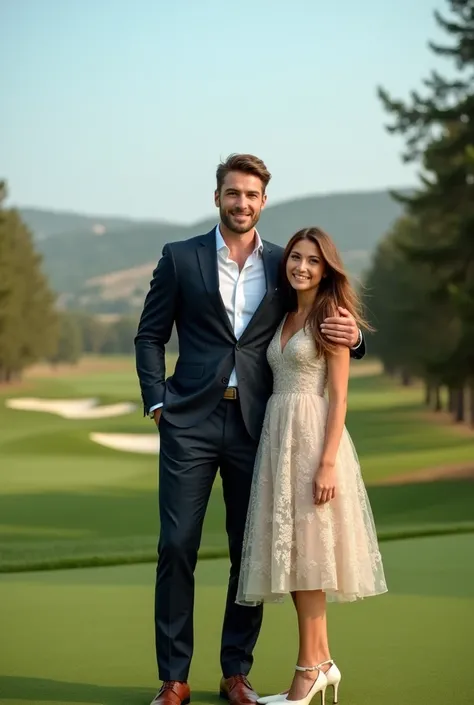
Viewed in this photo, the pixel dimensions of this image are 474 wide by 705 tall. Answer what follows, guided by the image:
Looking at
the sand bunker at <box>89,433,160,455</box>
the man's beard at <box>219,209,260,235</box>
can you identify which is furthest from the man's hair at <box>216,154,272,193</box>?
the sand bunker at <box>89,433,160,455</box>

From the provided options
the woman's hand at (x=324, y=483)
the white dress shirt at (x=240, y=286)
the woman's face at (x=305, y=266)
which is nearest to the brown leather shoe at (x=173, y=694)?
the woman's hand at (x=324, y=483)

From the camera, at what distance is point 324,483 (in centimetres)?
478

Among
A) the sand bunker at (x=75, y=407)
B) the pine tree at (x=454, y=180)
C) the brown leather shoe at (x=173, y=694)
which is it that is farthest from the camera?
the sand bunker at (x=75, y=407)

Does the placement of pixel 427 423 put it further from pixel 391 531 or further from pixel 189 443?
pixel 189 443

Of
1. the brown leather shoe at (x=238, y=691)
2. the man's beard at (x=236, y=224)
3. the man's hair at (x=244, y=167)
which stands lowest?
the brown leather shoe at (x=238, y=691)

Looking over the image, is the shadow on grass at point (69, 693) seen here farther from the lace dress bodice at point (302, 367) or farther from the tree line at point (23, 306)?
the tree line at point (23, 306)

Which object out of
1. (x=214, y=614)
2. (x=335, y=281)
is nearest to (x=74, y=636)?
(x=214, y=614)

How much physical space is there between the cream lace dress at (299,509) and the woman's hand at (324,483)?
33 millimetres

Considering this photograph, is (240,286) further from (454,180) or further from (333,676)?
(454,180)

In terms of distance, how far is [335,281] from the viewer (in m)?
4.95

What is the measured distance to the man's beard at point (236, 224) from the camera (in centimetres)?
502

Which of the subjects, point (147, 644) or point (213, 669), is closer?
point (213, 669)

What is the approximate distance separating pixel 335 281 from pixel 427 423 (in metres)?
38.8

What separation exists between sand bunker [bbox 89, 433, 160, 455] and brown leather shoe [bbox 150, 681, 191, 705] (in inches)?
1078
